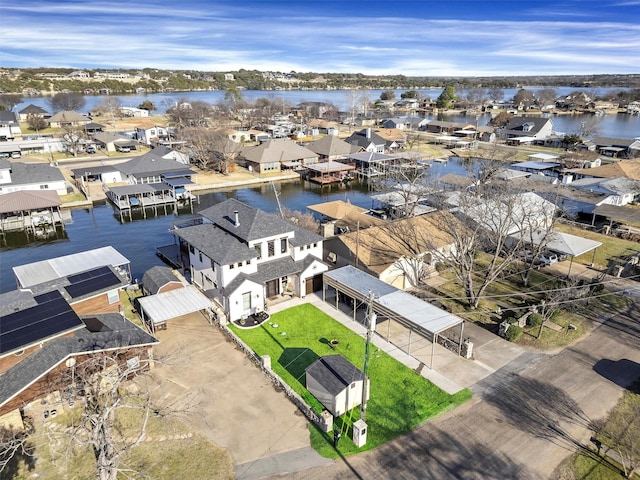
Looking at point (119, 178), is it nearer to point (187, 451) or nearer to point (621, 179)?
point (187, 451)

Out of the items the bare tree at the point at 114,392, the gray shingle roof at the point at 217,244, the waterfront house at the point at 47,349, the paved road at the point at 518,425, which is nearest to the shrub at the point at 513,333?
the paved road at the point at 518,425

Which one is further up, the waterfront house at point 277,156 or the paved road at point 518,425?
the waterfront house at point 277,156

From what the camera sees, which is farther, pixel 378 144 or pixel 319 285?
pixel 378 144

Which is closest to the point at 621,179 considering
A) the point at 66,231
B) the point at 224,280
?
the point at 224,280

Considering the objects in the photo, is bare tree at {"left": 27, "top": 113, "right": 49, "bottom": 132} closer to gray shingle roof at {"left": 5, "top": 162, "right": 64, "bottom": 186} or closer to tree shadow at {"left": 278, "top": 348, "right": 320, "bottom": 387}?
gray shingle roof at {"left": 5, "top": 162, "right": 64, "bottom": 186}

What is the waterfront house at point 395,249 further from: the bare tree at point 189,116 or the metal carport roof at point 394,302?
the bare tree at point 189,116
